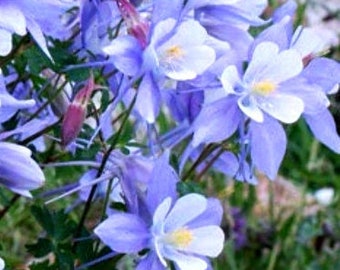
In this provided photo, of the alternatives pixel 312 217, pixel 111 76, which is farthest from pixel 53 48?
pixel 312 217

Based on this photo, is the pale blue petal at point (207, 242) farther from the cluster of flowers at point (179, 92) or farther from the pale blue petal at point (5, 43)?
the pale blue petal at point (5, 43)

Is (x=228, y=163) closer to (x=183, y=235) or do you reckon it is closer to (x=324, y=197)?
(x=183, y=235)

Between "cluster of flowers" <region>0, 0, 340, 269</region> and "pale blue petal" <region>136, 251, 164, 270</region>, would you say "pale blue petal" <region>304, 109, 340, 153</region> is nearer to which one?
"cluster of flowers" <region>0, 0, 340, 269</region>

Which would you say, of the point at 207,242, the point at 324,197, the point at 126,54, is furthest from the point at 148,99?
the point at 324,197

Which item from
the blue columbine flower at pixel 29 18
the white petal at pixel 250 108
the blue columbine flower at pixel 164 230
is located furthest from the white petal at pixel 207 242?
the blue columbine flower at pixel 29 18

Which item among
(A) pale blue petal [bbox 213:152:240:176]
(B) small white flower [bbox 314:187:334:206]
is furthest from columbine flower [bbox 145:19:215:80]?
(B) small white flower [bbox 314:187:334:206]
